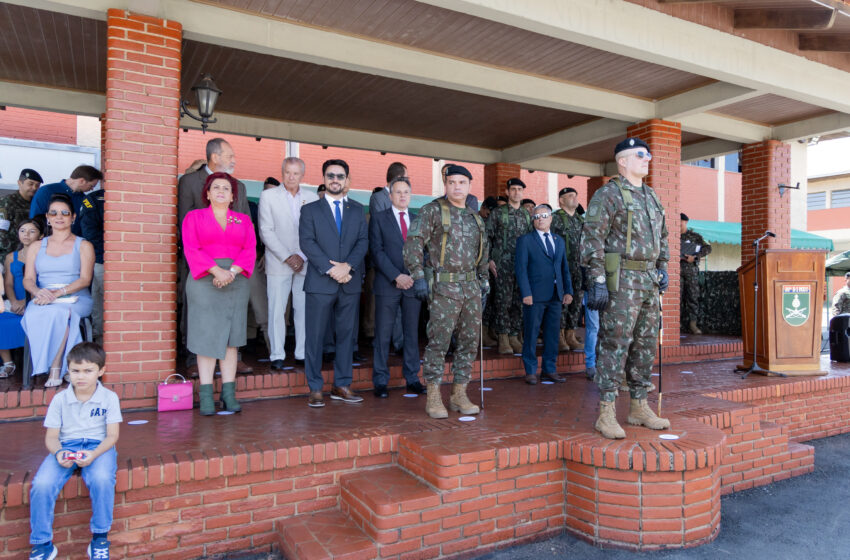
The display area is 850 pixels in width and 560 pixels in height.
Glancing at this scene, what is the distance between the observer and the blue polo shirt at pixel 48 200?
214 inches

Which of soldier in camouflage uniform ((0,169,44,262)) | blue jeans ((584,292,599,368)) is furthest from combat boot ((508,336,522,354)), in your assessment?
A: soldier in camouflage uniform ((0,169,44,262))

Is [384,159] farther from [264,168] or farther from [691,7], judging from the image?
[691,7]

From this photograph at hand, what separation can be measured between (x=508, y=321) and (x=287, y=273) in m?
2.75

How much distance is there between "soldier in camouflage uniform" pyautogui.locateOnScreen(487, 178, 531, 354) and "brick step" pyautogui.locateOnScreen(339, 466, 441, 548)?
3.40 meters

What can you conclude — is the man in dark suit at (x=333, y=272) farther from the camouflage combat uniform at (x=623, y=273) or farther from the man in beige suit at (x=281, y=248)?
the camouflage combat uniform at (x=623, y=273)

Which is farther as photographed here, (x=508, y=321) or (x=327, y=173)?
(x=508, y=321)

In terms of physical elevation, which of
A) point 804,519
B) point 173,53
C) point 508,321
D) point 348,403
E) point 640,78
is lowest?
point 804,519

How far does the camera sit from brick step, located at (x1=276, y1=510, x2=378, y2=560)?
9.77 feet

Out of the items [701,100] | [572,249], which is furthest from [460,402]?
[701,100]

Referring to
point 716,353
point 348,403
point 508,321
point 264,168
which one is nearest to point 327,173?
point 348,403

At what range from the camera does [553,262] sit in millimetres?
5781

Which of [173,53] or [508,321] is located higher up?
[173,53]

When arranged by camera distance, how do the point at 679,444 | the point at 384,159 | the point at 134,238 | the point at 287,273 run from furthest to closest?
the point at 384,159
the point at 287,273
the point at 134,238
the point at 679,444

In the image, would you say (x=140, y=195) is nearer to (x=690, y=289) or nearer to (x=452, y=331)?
(x=452, y=331)
